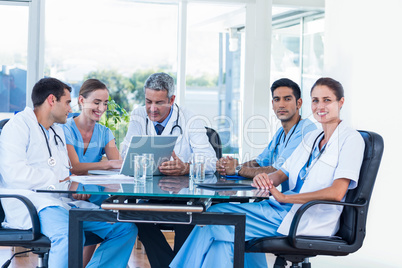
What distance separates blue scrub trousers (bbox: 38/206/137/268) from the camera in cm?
240

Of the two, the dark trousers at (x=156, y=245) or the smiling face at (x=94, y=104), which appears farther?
the smiling face at (x=94, y=104)

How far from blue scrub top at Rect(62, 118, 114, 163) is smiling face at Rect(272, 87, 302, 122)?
3.71ft

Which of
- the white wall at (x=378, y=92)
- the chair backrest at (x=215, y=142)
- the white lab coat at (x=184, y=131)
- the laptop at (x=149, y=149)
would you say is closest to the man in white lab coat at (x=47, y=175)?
the laptop at (x=149, y=149)

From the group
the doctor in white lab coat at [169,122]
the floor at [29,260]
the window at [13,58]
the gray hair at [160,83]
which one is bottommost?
the floor at [29,260]

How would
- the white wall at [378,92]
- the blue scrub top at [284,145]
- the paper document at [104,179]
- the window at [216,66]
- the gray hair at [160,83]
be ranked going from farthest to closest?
the window at [216,66] < the white wall at [378,92] < the gray hair at [160,83] < the blue scrub top at [284,145] < the paper document at [104,179]

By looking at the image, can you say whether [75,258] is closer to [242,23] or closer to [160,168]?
[160,168]

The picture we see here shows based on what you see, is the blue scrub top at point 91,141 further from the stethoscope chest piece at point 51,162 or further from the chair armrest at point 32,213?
the chair armrest at point 32,213

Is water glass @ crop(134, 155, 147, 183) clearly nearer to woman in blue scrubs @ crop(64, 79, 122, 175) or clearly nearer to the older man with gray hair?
the older man with gray hair

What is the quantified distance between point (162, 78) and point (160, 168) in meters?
0.71

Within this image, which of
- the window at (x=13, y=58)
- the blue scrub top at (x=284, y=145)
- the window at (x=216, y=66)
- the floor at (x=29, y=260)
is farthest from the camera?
the window at (x=216, y=66)

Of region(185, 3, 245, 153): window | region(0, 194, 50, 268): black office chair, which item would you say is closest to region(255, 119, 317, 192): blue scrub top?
region(0, 194, 50, 268): black office chair

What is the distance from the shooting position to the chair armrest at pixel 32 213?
7.84 ft

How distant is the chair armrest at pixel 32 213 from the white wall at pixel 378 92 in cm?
227

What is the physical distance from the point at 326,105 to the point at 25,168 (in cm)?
155
